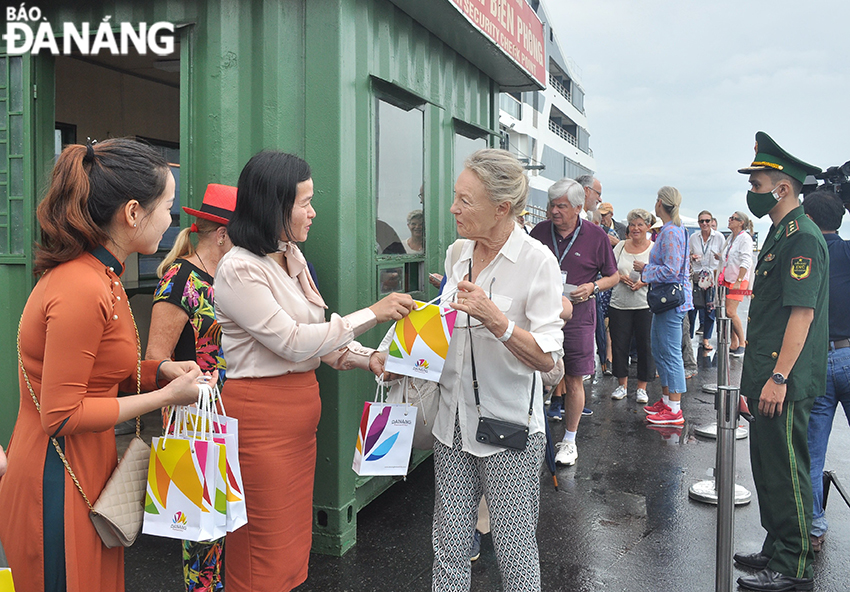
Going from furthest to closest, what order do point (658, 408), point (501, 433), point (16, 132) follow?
point (658, 408) < point (16, 132) < point (501, 433)

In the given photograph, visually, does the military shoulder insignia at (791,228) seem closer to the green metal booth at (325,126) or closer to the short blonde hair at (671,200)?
the green metal booth at (325,126)

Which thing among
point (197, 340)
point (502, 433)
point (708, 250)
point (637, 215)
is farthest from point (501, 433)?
point (708, 250)

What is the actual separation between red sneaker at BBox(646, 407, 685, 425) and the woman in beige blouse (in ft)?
16.7

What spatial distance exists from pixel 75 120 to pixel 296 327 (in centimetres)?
580

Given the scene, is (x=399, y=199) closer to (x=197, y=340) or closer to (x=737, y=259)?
(x=197, y=340)

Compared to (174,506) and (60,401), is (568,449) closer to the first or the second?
(174,506)

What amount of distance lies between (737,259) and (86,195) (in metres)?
10.1

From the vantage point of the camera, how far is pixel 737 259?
33.2 feet

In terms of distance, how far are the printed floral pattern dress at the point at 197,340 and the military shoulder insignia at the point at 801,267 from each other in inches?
Result: 113

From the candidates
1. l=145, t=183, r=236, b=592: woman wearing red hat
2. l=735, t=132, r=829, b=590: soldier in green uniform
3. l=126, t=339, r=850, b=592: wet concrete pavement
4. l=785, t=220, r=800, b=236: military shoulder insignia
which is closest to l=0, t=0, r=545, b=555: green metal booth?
l=126, t=339, r=850, b=592: wet concrete pavement

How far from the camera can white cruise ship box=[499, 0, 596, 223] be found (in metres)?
35.0

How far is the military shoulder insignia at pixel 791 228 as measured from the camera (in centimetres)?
346

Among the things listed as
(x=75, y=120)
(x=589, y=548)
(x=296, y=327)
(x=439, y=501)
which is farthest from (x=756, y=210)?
(x=75, y=120)

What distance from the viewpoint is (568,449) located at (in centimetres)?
560
